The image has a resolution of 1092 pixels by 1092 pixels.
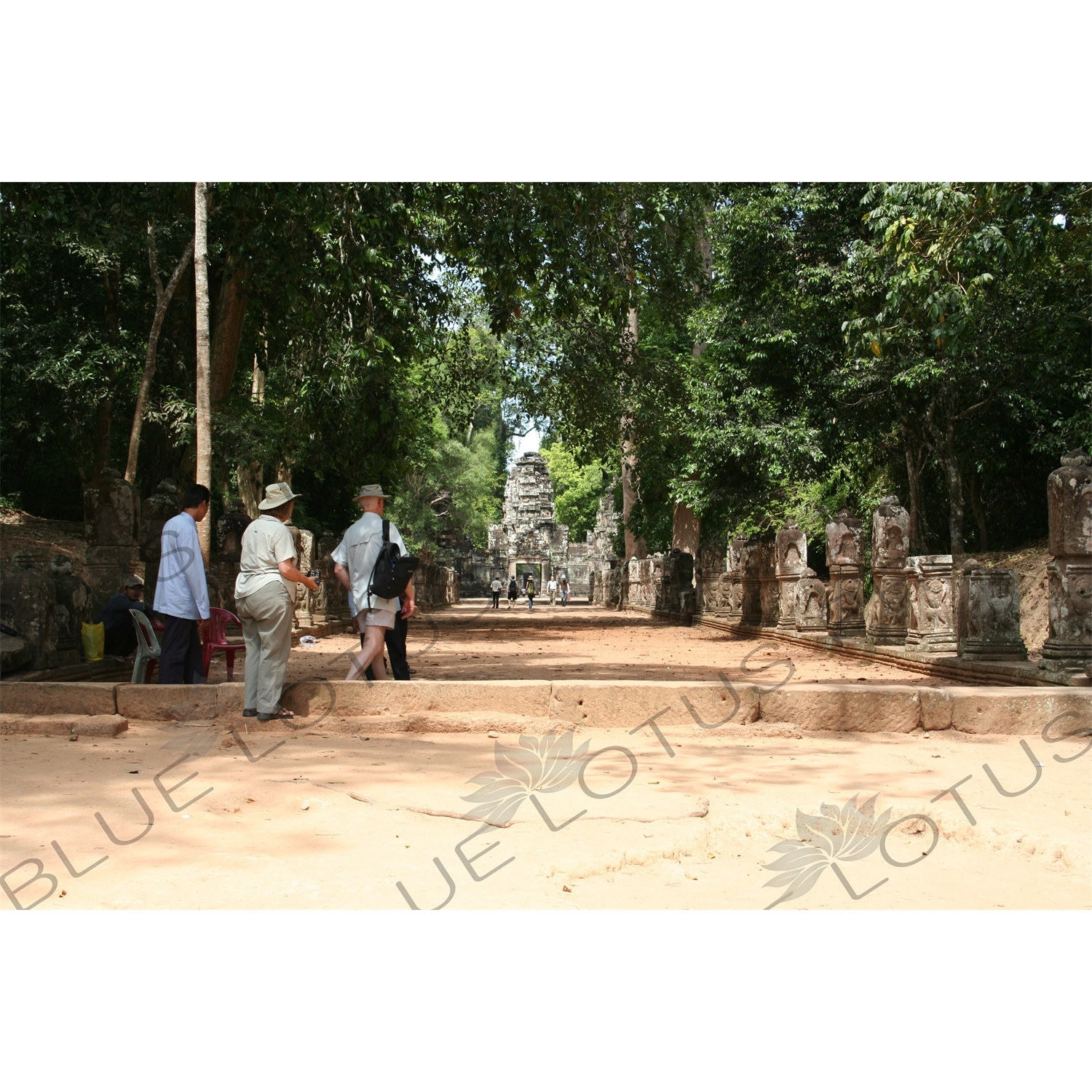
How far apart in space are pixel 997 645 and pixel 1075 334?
29.1ft

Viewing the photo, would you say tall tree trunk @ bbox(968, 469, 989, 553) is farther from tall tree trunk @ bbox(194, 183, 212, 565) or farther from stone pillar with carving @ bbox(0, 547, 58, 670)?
stone pillar with carving @ bbox(0, 547, 58, 670)

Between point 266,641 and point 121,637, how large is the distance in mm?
2235

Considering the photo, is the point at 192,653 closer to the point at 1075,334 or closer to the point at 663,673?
the point at 663,673

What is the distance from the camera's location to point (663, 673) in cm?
1020

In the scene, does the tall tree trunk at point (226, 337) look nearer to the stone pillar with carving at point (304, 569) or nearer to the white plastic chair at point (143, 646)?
the stone pillar with carving at point (304, 569)

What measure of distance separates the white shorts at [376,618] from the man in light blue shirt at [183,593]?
0.98m

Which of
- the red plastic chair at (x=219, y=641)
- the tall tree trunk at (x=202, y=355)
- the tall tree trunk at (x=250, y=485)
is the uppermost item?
the tall tree trunk at (x=202, y=355)

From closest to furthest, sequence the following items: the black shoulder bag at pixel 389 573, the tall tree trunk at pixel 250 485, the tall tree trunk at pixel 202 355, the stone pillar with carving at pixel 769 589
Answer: the black shoulder bag at pixel 389 573
the tall tree trunk at pixel 202 355
the tall tree trunk at pixel 250 485
the stone pillar with carving at pixel 769 589

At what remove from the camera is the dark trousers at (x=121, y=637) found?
8.03 meters

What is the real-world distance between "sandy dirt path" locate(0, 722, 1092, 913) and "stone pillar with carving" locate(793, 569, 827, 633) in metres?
8.36

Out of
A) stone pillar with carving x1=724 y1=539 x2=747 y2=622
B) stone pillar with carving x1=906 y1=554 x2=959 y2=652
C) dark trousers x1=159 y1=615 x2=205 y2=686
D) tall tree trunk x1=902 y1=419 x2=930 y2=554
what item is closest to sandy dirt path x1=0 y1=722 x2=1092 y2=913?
dark trousers x1=159 y1=615 x2=205 y2=686

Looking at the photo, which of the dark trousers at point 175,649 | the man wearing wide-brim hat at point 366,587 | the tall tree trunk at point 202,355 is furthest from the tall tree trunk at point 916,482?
the dark trousers at point 175,649

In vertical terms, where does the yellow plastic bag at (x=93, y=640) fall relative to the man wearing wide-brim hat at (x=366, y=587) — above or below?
below

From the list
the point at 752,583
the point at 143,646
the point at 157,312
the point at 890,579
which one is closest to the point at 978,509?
the point at 752,583
